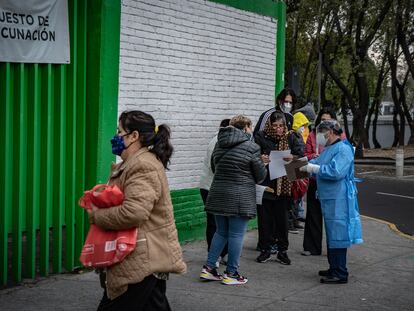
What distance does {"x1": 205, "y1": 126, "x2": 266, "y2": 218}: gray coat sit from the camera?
707 centimetres

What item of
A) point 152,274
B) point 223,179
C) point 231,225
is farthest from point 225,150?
point 152,274

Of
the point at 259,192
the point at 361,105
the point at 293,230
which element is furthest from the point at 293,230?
the point at 361,105

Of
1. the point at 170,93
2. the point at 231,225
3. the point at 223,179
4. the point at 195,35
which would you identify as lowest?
the point at 231,225

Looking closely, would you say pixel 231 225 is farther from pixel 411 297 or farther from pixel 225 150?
pixel 411 297

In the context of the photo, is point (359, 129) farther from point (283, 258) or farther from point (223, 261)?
point (223, 261)

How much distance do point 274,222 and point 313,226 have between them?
696mm

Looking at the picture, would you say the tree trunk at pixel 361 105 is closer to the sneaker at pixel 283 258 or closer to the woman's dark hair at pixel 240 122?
the sneaker at pixel 283 258

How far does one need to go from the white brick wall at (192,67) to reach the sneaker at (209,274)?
6.79 ft

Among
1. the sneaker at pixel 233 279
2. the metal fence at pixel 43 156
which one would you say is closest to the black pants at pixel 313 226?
the sneaker at pixel 233 279

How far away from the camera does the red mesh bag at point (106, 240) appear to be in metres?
4.20

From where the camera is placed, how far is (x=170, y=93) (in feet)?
29.7

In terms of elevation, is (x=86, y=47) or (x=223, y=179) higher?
(x=86, y=47)

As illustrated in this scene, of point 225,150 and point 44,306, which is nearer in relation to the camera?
point 44,306

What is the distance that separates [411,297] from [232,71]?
4.35m
